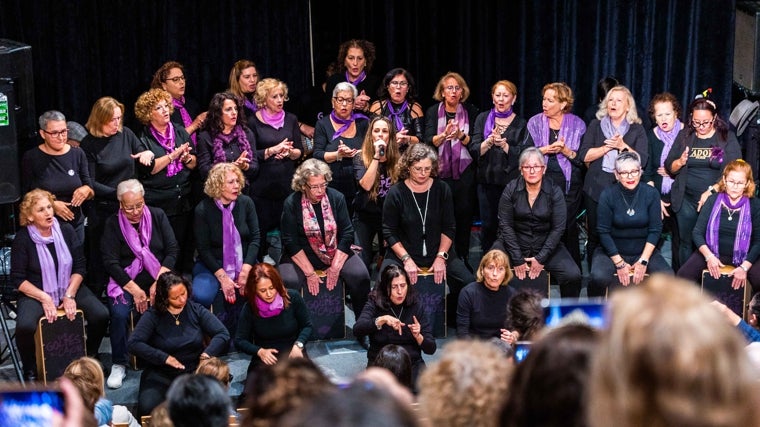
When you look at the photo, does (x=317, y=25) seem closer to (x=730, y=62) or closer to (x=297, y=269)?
(x=297, y=269)

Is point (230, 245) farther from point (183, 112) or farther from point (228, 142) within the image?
point (183, 112)

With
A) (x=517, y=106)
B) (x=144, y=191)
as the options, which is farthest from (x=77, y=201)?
(x=517, y=106)

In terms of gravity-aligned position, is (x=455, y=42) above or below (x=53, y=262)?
above

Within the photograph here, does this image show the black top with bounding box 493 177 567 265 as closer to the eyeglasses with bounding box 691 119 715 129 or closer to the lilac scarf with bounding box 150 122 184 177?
the eyeglasses with bounding box 691 119 715 129

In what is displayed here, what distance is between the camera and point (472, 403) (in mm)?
1717

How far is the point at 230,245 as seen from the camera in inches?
226

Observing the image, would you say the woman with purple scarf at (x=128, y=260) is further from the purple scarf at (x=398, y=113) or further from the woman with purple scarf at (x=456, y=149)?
the woman with purple scarf at (x=456, y=149)

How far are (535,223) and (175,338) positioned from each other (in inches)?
85.7

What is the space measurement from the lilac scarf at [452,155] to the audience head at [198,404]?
151 inches

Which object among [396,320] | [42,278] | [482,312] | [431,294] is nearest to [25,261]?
[42,278]

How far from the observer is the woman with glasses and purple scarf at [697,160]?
6.14 meters

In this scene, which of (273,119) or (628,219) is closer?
(628,219)

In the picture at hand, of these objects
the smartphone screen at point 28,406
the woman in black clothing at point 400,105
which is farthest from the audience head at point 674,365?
the woman in black clothing at point 400,105

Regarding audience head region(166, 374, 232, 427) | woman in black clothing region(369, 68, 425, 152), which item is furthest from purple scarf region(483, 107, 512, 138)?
audience head region(166, 374, 232, 427)
